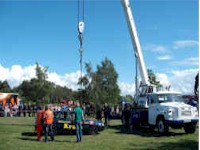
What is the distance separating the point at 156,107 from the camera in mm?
21031

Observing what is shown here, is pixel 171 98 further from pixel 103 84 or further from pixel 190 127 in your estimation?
pixel 103 84

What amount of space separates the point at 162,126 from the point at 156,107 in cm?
128

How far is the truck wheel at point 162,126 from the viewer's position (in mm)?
19859

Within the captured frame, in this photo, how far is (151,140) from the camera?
57.7ft

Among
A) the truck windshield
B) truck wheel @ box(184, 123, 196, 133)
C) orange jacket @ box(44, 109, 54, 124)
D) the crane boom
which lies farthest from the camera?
the crane boom

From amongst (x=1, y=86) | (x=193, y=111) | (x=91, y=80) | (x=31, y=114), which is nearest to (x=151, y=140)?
(x=193, y=111)

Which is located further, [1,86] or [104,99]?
[1,86]

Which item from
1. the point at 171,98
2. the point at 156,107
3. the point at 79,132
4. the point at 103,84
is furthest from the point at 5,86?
the point at 79,132

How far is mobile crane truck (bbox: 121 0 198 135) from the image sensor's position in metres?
19.7

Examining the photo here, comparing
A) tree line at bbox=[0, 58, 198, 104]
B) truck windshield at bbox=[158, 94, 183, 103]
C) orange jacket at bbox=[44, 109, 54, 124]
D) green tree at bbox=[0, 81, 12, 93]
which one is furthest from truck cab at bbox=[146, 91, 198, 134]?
green tree at bbox=[0, 81, 12, 93]

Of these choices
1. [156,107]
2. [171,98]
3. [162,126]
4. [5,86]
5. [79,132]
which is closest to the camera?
[79,132]

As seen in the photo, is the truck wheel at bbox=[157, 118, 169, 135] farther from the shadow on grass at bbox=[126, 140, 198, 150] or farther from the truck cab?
the shadow on grass at bbox=[126, 140, 198, 150]

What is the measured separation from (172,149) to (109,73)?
220ft

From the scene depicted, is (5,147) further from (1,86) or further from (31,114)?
(1,86)
